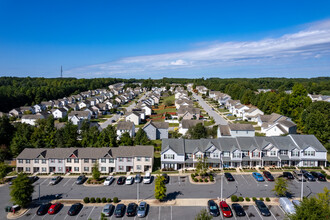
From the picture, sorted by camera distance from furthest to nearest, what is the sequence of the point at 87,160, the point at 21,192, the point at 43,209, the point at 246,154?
the point at 246,154 < the point at 87,160 < the point at 21,192 < the point at 43,209

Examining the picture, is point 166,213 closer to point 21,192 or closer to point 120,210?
point 120,210

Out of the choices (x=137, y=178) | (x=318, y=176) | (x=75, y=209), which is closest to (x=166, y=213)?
(x=137, y=178)

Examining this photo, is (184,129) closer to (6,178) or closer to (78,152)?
(78,152)

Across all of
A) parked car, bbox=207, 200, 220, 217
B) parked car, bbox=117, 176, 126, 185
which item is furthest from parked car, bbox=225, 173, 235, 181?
parked car, bbox=117, 176, 126, 185

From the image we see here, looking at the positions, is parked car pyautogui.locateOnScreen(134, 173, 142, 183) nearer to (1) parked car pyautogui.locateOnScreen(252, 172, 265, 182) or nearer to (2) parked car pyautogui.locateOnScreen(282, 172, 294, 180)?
(1) parked car pyautogui.locateOnScreen(252, 172, 265, 182)

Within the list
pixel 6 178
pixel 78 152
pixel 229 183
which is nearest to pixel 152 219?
pixel 229 183

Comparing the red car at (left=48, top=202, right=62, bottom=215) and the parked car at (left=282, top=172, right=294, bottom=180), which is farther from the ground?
the parked car at (left=282, top=172, right=294, bottom=180)
